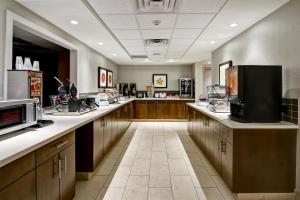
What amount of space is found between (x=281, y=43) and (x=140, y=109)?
21.1 feet

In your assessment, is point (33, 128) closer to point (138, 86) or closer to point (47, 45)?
point (47, 45)

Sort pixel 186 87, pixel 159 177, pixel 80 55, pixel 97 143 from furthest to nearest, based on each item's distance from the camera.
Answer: pixel 186 87
pixel 80 55
pixel 97 143
pixel 159 177

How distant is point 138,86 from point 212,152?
22.5ft

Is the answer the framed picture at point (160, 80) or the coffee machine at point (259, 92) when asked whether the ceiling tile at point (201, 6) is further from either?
the framed picture at point (160, 80)

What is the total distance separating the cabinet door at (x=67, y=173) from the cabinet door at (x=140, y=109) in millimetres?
6493

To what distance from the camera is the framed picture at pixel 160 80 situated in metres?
9.92

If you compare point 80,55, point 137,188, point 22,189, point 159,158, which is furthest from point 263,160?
point 80,55

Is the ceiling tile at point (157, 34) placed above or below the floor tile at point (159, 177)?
above

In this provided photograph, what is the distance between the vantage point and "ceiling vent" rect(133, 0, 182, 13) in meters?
2.80

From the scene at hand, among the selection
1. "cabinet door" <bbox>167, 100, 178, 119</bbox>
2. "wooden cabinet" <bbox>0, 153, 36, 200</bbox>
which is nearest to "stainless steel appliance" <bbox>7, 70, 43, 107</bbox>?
"wooden cabinet" <bbox>0, 153, 36, 200</bbox>

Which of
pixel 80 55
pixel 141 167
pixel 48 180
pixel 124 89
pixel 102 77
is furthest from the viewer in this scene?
pixel 124 89

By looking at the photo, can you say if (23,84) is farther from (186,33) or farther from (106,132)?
(186,33)

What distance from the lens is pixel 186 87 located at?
9.45 metres

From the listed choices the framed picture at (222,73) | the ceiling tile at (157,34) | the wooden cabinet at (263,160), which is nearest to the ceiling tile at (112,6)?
the ceiling tile at (157,34)
